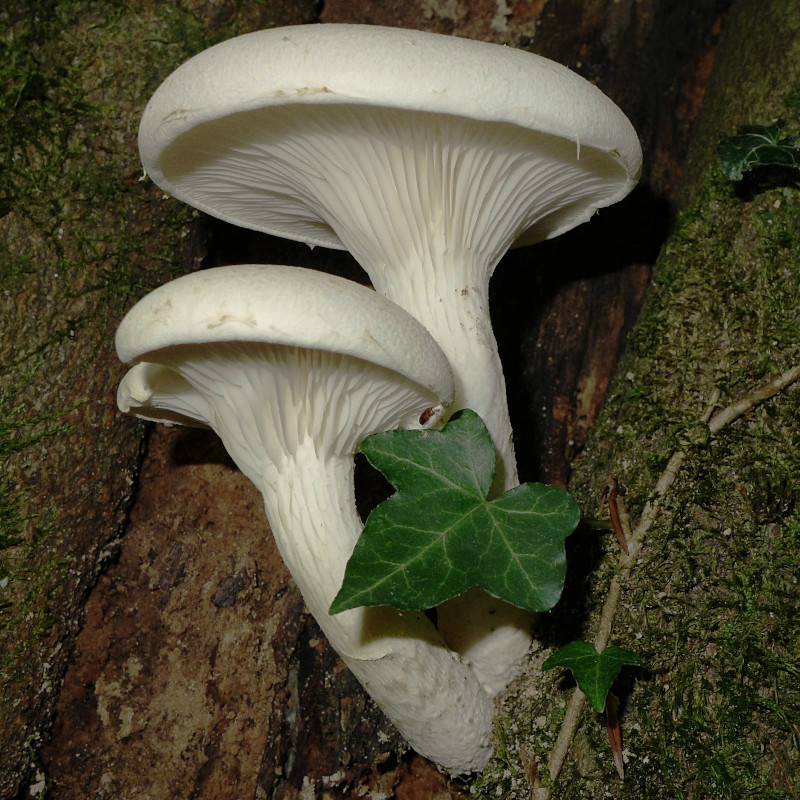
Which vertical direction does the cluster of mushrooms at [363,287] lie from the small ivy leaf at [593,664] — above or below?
above

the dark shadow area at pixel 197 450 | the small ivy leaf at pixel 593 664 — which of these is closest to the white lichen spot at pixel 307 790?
the small ivy leaf at pixel 593 664

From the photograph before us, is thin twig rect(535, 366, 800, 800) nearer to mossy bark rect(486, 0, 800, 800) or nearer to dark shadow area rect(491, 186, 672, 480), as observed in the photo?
mossy bark rect(486, 0, 800, 800)

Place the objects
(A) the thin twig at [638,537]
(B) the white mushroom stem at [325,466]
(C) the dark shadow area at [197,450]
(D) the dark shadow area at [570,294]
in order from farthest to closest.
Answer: (D) the dark shadow area at [570,294] < (C) the dark shadow area at [197,450] < (A) the thin twig at [638,537] < (B) the white mushroom stem at [325,466]

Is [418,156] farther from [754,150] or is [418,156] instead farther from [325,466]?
[754,150]

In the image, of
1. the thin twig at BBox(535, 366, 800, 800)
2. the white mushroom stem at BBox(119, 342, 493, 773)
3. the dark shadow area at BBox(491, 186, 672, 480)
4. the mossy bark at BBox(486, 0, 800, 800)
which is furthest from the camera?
the dark shadow area at BBox(491, 186, 672, 480)

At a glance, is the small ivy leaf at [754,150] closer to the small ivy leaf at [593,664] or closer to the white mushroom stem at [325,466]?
the white mushroom stem at [325,466]

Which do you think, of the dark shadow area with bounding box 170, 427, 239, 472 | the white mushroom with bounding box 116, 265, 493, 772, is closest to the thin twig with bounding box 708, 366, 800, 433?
the white mushroom with bounding box 116, 265, 493, 772

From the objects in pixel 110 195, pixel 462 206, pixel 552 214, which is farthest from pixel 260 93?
pixel 552 214
